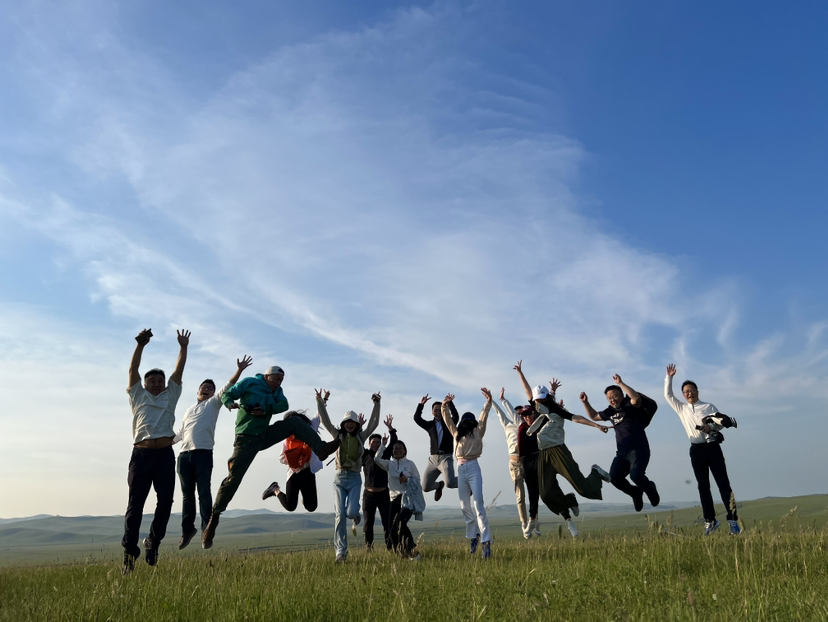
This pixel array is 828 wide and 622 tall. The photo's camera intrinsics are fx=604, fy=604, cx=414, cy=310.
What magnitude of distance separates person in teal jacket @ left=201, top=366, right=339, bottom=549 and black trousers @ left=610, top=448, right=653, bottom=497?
5.09m

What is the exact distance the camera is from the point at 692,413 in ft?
36.2

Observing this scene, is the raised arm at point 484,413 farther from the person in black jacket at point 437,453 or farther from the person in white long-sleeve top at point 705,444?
the person in white long-sleeve top at point 705,444

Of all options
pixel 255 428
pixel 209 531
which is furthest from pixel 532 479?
pixel 209 531

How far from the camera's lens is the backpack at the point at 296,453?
1151 centimetres

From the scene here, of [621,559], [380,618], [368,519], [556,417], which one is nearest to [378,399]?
[368,519]

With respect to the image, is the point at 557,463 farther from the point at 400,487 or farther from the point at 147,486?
the point at 147,486

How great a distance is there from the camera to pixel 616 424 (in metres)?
11.2

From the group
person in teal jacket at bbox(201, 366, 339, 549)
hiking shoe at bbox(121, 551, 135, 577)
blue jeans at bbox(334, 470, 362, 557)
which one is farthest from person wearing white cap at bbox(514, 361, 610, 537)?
hiking shoe at bbox(121, 551, 135, 577)

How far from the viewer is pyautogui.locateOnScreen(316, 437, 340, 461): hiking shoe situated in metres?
10.2

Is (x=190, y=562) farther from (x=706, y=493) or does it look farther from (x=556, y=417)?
(x=706, y=493)

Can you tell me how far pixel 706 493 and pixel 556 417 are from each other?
298 centimetres

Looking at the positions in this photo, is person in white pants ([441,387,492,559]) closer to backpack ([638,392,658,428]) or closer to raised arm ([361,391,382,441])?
raised arm ([361,391,382,441])

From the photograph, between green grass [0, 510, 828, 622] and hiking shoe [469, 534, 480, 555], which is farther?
hiking shoe [469, 534, 480, 555]

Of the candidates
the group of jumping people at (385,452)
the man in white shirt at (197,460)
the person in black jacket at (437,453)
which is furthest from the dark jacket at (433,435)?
the man in white shirt at (197,460)
